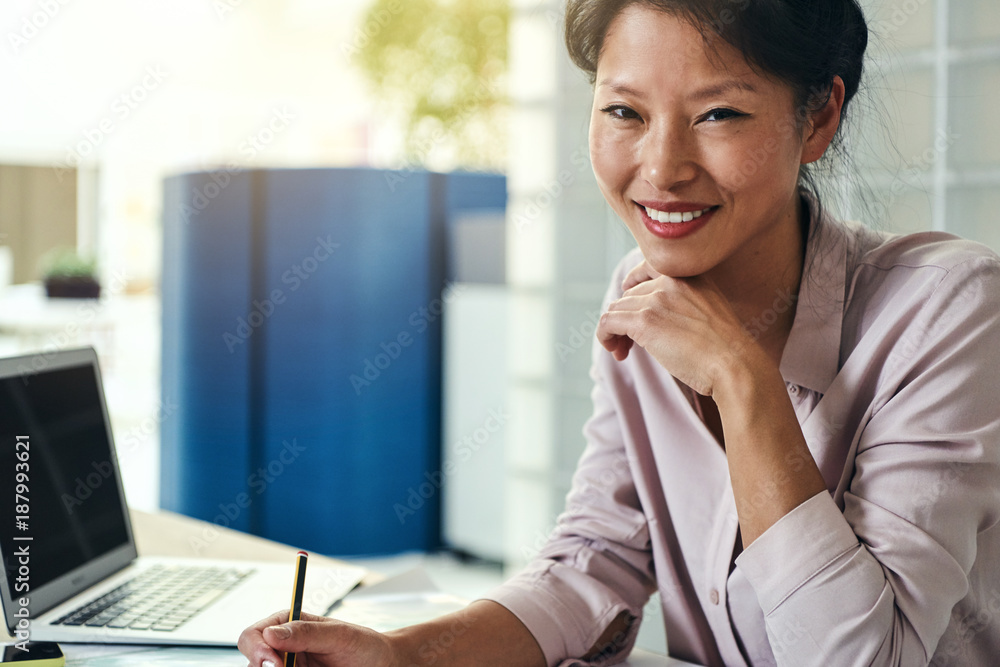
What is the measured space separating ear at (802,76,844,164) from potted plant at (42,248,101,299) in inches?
172

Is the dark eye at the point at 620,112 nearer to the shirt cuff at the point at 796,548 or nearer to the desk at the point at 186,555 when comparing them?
the shirt cuff at the point at 796,548

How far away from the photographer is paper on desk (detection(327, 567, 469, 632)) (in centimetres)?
102

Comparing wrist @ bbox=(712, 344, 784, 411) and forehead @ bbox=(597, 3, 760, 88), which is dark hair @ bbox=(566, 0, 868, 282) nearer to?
forehead @ bbox=(597, 3, 760, 88)

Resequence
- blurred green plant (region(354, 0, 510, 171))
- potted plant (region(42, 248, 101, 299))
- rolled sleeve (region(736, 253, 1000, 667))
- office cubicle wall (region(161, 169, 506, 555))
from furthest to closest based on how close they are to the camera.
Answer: potted plant (region(42, 248, 101, 299)), blurred green plant (region(354, 0, 510, 171)), office cubicle wall (region(161, 169, 506, 555)), rolled sleeve (region(736, 253, 1000, 667))

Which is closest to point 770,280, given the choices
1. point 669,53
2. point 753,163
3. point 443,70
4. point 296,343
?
point 753,163

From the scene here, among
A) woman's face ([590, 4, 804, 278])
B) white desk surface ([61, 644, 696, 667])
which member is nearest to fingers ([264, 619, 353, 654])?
white desk surface ([61, 644, 696, 667])

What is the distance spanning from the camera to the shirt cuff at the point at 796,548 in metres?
0.80

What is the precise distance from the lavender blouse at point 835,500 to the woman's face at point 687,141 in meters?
0.14

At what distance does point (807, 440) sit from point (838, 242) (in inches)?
9.3

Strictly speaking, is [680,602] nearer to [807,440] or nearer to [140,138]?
[807,440]

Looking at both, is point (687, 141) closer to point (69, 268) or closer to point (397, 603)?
point (397, 603)

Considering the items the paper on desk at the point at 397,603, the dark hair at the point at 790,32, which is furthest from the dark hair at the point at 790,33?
the paper on desk at the point at 397,603

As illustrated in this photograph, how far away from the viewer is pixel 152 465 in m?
4.80

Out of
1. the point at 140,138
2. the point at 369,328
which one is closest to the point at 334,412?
the point at 369,328
